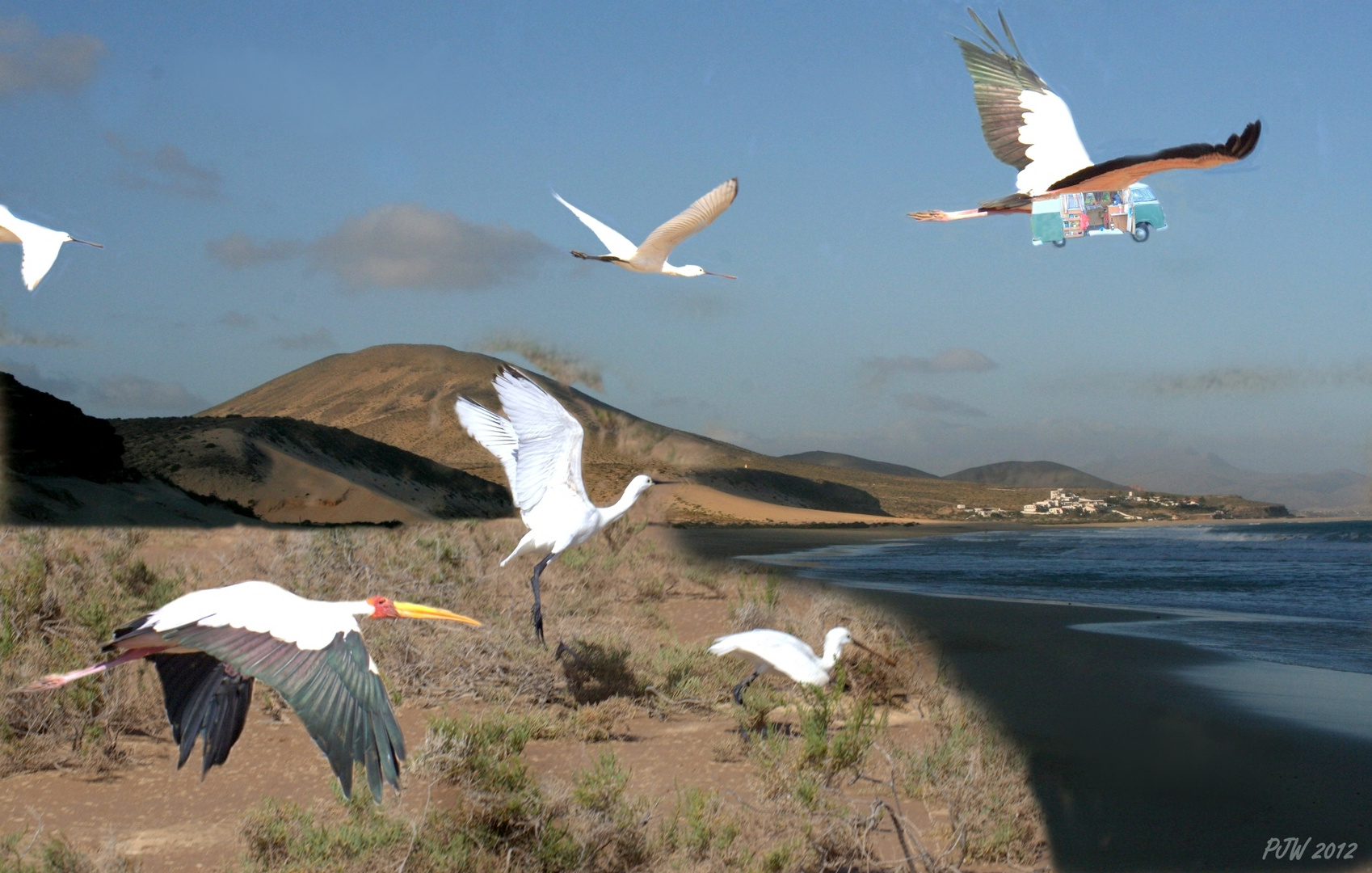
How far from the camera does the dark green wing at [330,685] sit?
2600 millimetres

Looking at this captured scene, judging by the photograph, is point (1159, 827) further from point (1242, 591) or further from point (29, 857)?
point (1242, 591)

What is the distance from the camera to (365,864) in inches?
186

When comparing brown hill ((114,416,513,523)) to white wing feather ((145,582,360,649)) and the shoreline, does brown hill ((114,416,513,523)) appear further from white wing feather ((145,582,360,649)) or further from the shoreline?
white wing feather ((145,582,360,649))

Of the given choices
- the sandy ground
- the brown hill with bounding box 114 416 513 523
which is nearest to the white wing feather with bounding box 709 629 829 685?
the sandy ground

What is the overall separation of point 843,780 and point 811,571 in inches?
464

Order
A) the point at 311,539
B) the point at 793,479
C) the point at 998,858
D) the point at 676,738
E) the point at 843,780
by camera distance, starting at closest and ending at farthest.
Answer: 1. the point at 998,858
2. the point at 843,780
3. the point at 676,738
4. the point at 311,539
5. the point at 793,479

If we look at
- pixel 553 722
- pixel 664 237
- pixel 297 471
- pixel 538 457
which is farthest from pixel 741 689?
pixel 297 471

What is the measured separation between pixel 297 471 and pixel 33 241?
16.8 m

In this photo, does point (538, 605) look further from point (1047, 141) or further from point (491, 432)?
point (1047, 141)

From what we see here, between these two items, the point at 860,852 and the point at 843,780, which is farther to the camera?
the point at 843,780

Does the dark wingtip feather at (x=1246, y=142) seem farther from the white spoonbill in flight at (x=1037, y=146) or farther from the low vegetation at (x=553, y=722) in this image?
the low vegetation at (x=553, y=722)

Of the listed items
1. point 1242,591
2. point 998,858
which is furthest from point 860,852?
point 1242,591

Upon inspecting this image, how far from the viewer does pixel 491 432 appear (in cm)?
545

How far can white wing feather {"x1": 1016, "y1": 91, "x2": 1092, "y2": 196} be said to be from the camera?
403 cm
